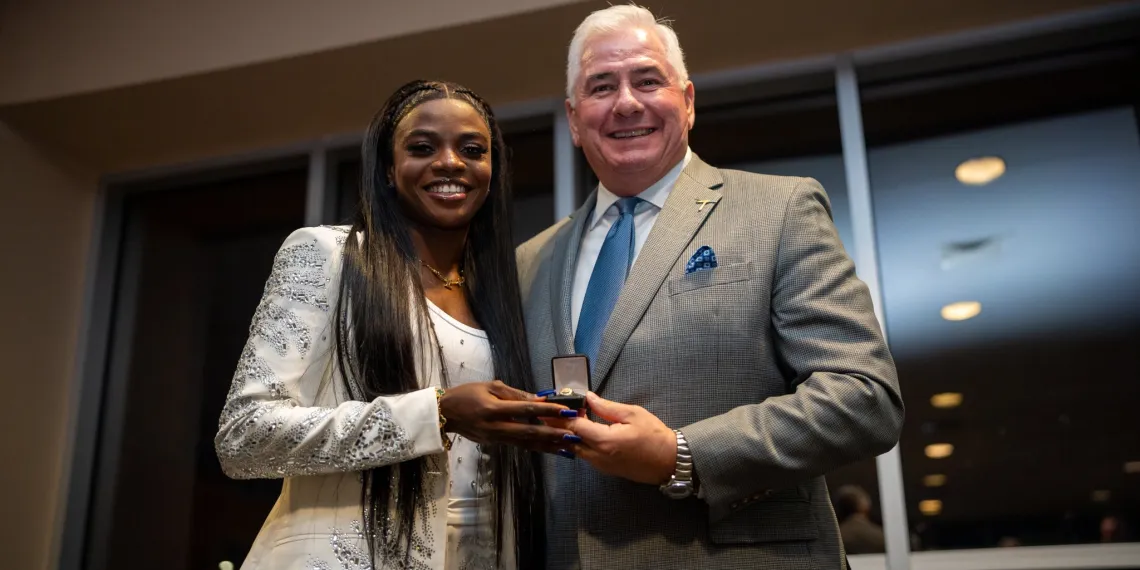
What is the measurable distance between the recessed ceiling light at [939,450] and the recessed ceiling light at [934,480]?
54mm

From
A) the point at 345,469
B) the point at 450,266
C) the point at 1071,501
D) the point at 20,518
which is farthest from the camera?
the point at 20,518

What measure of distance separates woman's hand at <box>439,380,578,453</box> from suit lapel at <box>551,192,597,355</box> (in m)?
0.29

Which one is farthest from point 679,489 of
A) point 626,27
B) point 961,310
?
point 961,310

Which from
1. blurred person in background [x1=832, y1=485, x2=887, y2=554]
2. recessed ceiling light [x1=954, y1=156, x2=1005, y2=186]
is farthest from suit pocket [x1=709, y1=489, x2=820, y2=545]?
recessed ceiling light [x1=954, y1=156, x2=1005, y2=186]

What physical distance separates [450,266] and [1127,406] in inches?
76.3

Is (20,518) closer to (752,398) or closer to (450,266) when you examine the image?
(450,266)

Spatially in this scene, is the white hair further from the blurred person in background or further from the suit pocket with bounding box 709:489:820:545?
the blurred person in background

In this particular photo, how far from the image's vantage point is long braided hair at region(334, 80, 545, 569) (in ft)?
5.48

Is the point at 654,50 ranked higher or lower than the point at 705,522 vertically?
higher

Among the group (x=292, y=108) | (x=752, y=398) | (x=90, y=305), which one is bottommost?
(x=752, y=398)

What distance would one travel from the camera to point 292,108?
3.59 m

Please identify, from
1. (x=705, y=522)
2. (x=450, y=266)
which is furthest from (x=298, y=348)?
(x=705, y=522)

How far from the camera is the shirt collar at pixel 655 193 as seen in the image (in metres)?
2.05

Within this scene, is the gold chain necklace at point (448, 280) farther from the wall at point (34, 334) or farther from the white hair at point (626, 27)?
the wall at point (34, 334)
